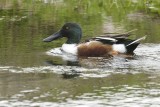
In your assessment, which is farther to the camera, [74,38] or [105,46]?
[74,38]

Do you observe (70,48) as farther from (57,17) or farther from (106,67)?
(57,17)

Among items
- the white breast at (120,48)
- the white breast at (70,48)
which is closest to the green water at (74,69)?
the white breast at (120,48)

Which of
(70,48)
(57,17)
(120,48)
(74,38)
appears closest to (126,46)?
(120,48)

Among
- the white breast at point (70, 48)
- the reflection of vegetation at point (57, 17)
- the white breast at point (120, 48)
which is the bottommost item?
the reflection of vegetation at point (57, 17)

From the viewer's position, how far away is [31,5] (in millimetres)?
25406

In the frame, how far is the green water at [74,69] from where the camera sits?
356 inches

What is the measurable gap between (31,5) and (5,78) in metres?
15.0

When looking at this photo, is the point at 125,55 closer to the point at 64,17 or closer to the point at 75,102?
the point at 75,102

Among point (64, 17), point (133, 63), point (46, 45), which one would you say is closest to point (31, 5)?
point (64, 17)

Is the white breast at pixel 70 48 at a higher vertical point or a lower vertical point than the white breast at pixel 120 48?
lower

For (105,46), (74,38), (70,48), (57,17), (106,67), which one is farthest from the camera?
(57,17)

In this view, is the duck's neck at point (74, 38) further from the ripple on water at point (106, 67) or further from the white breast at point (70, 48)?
the ripple on water at point (106, 67)

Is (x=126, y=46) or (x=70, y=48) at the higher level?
→ (x=126, y=46)

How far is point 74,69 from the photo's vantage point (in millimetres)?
11492
